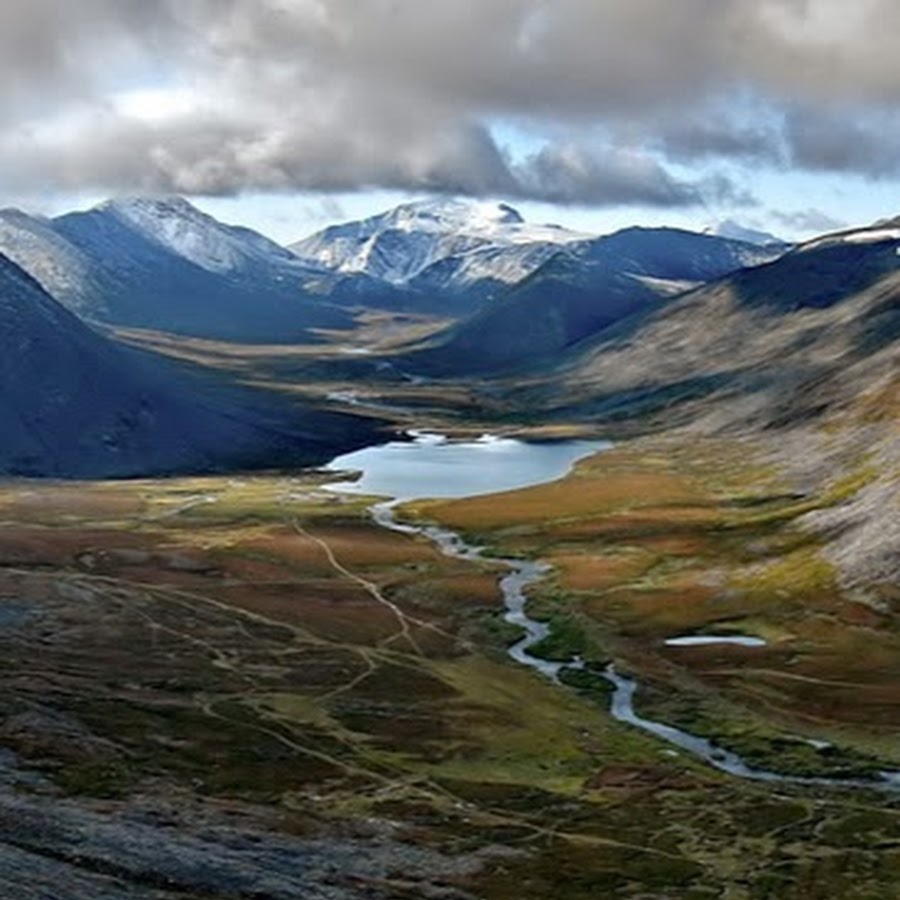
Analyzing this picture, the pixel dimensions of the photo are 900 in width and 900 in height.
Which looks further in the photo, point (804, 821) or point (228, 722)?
point (228, 722)

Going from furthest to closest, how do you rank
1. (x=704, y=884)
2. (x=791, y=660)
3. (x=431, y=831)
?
(x=791, y=660), (x=431, y=831), (x=704, y=884)

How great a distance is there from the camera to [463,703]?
466 feet

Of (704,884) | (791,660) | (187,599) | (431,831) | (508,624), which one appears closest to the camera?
(704,884)

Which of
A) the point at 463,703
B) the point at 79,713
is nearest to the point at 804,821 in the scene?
the point at 463,703

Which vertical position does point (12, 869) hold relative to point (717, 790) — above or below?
above

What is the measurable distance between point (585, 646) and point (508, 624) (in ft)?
49.1

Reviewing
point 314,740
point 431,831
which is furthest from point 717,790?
point 314,740

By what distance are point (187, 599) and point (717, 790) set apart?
9783 cm

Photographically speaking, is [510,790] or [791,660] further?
[791,660]

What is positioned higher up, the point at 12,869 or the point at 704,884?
the point at 12,869

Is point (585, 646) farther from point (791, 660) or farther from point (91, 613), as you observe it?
point (91, 613)

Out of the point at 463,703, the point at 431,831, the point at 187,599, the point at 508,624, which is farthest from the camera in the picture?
the point at 187,599

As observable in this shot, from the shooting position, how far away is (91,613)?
179750 millimetres

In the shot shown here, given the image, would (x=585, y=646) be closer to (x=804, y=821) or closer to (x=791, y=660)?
(x=791, y=660)
